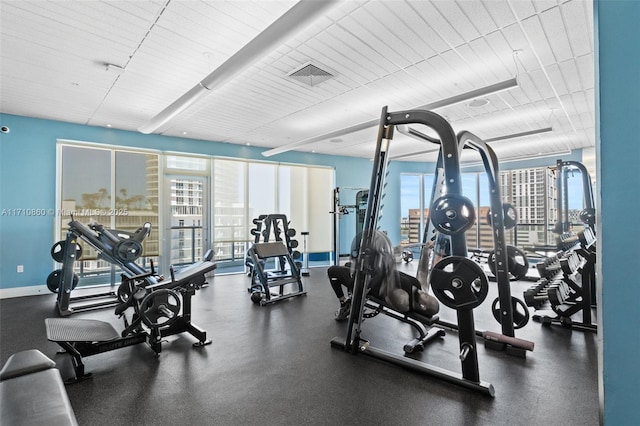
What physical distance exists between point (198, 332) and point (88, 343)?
36.3 inches

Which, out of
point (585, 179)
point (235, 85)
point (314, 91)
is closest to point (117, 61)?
point (235, 85)

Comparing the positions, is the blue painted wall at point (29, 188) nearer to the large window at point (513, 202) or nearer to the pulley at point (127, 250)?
the pulley at point (127, 250)

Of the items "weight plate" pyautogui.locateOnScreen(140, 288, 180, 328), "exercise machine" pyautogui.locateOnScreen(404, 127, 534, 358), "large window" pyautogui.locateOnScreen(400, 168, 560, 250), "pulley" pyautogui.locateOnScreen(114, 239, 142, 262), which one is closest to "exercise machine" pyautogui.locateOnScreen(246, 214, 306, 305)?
"pulley" pyautogui.locateOnScreen(114, 239, 142, 262)

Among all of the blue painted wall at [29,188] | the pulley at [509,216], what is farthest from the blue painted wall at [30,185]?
the pulley at [509,216]

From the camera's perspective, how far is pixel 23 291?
5445mm

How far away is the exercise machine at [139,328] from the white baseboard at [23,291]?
308 centimetres

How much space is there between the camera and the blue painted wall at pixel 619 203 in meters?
0.83

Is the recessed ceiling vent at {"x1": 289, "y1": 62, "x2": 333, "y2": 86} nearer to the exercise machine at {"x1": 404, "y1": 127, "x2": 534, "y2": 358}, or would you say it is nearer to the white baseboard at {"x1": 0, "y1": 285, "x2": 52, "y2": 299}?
the exercise machine at {"x1": 404, "y1": 127, "x2": 534, "y2": 358}

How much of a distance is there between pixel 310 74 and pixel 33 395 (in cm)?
375

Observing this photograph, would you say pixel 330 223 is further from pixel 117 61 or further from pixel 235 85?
pixel 117 61

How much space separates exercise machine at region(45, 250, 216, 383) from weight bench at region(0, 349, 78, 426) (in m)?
0.93

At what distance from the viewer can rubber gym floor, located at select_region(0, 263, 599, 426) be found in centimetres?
210

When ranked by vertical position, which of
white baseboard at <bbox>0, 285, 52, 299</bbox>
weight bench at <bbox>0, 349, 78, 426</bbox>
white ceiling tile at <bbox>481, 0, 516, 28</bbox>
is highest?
white ceiling tile at <bbox>481, 0, 516, 28</bbox>

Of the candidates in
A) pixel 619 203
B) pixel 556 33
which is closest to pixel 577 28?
pixel 556 33
